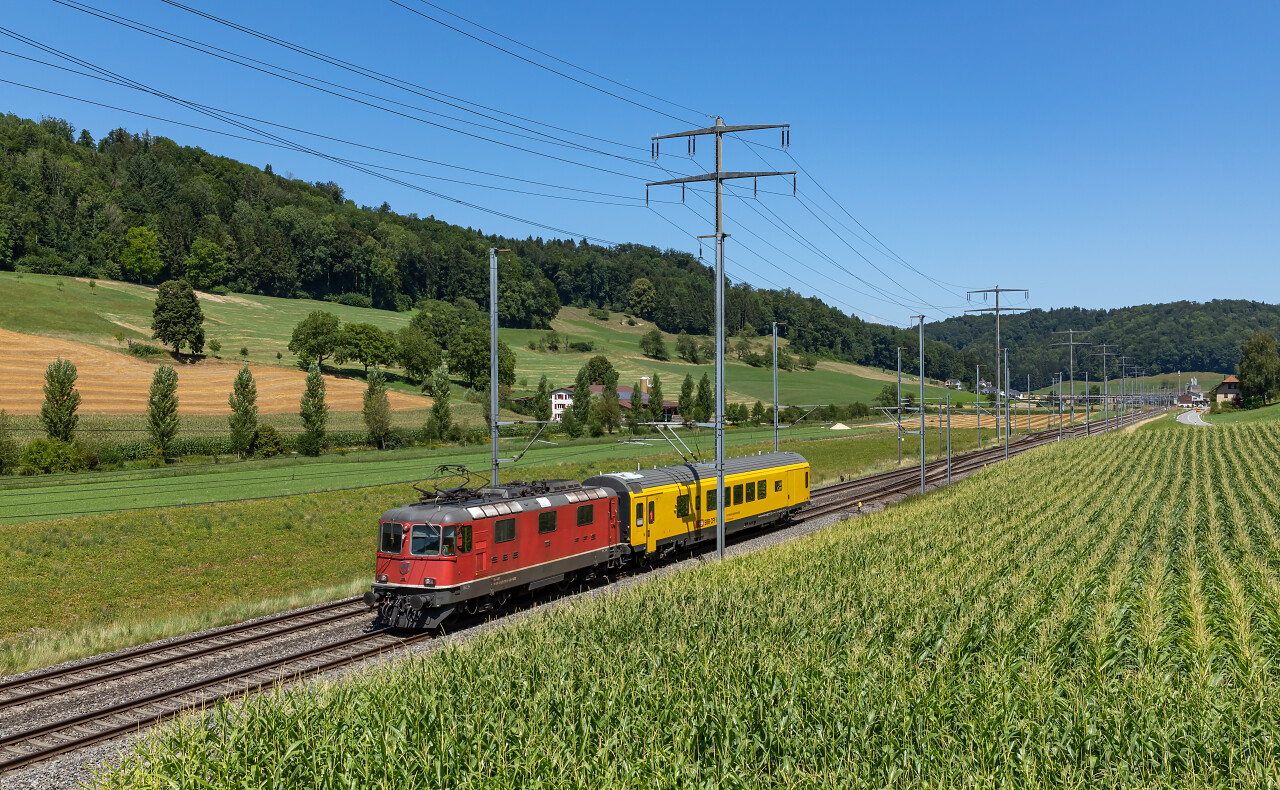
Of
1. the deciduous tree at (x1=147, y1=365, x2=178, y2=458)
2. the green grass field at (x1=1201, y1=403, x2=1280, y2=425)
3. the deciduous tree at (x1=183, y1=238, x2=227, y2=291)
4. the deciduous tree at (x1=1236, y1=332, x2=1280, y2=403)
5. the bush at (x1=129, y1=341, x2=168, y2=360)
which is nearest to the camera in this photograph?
the deciduous tree at (x1=147, y1=365, x2=178, y2=458)

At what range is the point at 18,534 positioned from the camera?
124ft

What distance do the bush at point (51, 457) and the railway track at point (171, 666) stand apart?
51.5 m

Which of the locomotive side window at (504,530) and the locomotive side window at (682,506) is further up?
the locomotive side window at (504,530)

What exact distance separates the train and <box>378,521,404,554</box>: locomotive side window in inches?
1.1

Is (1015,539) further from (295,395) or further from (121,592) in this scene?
(295,395)

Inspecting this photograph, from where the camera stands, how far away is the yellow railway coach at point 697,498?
1188 inches

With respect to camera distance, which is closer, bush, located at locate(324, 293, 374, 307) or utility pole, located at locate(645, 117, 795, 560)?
utility pole, located at locate(645, 117, 795, 560)

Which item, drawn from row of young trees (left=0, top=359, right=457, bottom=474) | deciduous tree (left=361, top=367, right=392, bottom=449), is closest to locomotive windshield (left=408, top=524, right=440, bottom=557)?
row of young trees (left=0, top=359, right=457, bottom=474)

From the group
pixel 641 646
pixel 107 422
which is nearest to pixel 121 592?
pixel 641 646

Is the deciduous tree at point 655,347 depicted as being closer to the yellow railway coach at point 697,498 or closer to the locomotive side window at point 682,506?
the yellow railway coach at point 697,498

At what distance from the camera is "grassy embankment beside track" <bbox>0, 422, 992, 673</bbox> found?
79.5ft

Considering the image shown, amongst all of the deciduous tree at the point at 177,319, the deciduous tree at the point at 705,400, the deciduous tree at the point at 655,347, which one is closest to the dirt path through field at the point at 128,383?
the deciduous tree at the point at 177,319

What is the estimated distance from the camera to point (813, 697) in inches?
435

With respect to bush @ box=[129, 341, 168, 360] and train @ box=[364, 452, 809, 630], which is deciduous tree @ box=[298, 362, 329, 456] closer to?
bush @ box=[129, 341, 168, 360]
